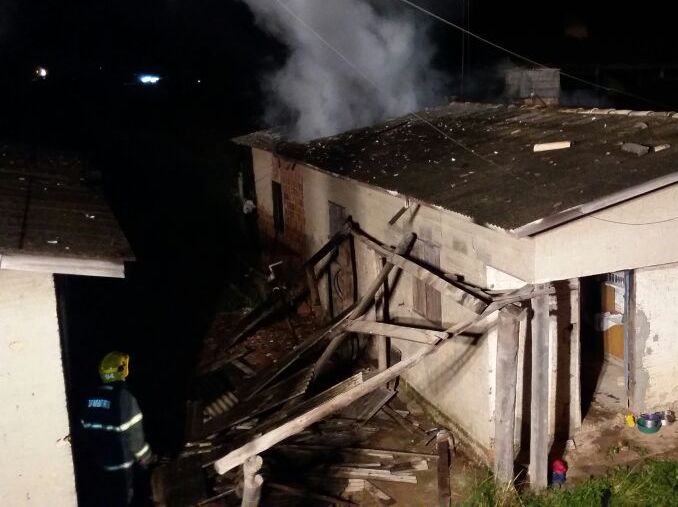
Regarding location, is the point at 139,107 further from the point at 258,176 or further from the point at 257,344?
the point at 257,344

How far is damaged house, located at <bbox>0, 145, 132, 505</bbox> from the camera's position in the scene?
481 centimetres

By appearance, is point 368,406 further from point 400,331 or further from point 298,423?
point 298,423

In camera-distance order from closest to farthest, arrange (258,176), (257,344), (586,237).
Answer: (586,237) < (257,344) < (258,176)

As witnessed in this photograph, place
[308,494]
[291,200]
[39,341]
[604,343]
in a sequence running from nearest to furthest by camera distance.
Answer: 1. [39,341]
2. [308,494]
3. [604,343]
4. [291,200]

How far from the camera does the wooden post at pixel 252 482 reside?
5.77 meters

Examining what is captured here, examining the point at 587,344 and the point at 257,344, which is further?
the point at 257,344

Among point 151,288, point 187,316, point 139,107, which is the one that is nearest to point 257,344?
point 187,316

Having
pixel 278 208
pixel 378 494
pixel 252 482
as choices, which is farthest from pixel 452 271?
pixel 278 208

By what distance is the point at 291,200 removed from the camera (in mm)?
13727

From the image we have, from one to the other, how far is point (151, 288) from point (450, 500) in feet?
33.2

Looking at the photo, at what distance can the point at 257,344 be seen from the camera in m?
11.7

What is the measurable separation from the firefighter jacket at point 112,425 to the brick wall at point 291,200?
7.37m

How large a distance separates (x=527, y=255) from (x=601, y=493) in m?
2.65

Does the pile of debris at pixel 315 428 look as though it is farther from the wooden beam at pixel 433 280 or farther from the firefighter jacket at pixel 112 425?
the firefighter jacket at pixel 112 425
